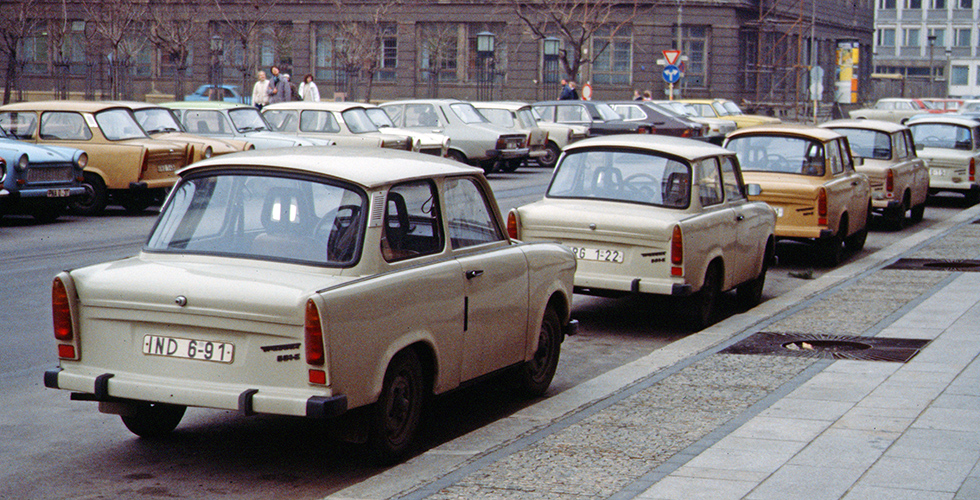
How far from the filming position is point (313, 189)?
20.2ft

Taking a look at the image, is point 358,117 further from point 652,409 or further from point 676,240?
point 652,409

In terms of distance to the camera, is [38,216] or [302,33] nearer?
[38,216]

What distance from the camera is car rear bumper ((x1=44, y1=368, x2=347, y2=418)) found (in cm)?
552

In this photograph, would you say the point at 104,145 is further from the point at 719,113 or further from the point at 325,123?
the point at 719,113

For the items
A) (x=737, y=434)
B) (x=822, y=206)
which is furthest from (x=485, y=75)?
(x=737, y=434)

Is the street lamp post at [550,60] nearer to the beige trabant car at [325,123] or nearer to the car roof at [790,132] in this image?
the beige trabant car at [325,123]

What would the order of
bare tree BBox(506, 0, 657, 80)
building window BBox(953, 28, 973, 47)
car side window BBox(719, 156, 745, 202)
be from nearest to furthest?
car side window BBox(719, 156, 745, 202), bare tree BBox(506, 0, 657, 80), building window BBox(953, 28, 973, 47)

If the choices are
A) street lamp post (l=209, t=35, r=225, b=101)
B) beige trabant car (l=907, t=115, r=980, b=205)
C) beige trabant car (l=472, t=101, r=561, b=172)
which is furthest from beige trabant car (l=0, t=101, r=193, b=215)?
street lamp post (l=209, t=35, r=225, b=101)

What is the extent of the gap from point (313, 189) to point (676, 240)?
438cm

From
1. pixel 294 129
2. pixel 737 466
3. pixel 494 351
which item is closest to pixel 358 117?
pixel 294 129

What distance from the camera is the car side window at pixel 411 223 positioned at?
619cm

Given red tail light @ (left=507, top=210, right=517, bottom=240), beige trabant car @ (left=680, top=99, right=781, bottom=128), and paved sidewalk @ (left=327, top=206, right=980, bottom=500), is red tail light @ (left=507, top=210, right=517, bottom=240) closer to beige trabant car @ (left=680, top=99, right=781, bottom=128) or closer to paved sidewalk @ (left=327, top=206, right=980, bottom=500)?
paved sidewalk @ (left=327, top=206, right=980, bottom=500)

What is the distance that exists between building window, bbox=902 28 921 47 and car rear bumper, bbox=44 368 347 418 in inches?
4842

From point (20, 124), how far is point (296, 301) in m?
15.2
